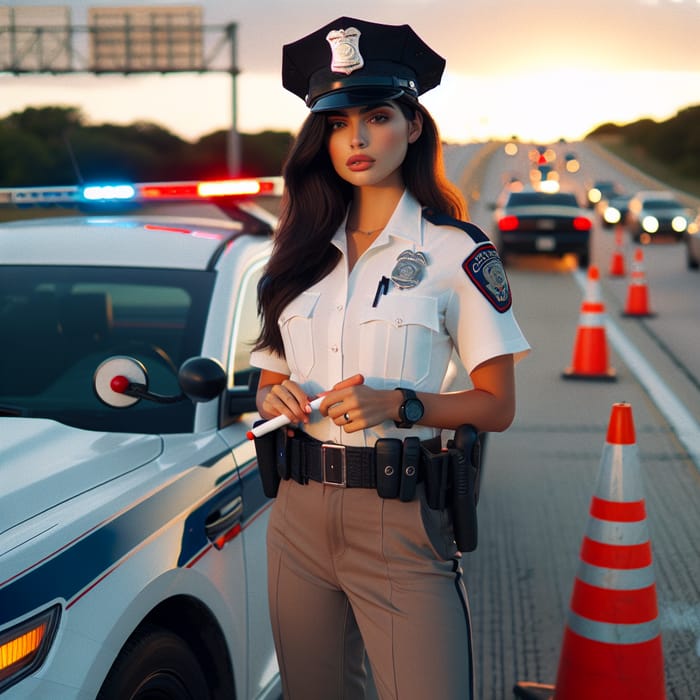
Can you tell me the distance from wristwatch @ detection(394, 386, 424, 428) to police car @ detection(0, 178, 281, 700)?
0.65m

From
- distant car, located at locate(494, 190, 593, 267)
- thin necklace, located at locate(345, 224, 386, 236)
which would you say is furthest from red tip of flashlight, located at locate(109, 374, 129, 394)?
distant car, located at locate(494, 190, 593, 267)

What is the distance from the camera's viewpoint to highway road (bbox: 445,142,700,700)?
4441mm

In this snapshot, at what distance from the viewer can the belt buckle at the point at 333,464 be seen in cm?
246

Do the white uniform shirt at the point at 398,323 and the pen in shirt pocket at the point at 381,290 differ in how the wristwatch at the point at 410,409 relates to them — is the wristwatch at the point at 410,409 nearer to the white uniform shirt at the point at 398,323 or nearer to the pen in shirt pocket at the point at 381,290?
the white uniform shirt at the point at 398,323

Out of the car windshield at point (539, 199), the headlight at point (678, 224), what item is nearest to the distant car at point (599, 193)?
the headlight at point (678, 224)

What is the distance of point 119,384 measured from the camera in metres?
2.98

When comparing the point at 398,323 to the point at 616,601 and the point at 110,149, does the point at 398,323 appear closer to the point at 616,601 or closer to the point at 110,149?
the point at 616,601

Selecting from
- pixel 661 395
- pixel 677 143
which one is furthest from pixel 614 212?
pixel 677 143

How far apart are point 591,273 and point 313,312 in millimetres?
8367

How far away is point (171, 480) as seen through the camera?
2.78m

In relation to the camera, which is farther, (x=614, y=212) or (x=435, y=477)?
(x=614, y=212)

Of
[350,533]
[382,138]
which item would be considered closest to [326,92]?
[382,138]

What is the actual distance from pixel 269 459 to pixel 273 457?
1 centimetres

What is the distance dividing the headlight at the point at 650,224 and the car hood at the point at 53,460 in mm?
29303
